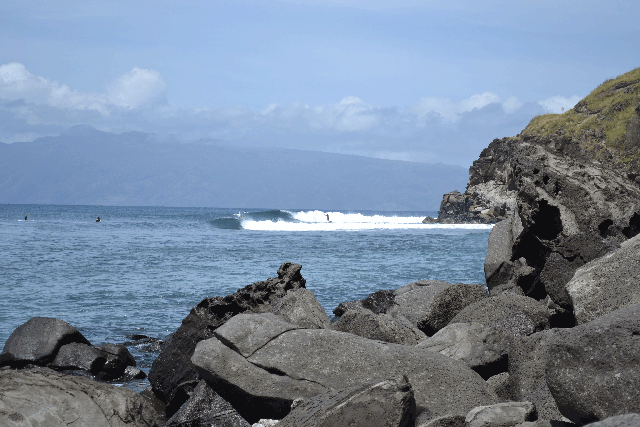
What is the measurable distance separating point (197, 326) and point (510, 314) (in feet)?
16.8

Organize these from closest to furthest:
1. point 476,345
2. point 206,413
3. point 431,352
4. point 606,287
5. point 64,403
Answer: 1. point 64,403
2. point 606,287
3. point 431,352
4. point 206,413
5. point 476,345

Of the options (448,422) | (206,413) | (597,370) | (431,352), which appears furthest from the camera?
(206,413)

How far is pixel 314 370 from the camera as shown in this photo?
6336mm

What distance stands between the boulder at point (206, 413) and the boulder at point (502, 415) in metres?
3.09

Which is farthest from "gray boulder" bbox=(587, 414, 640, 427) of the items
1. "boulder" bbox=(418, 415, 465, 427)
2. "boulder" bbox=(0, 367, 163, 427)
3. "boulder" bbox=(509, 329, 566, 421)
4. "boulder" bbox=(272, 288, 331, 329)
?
"boulder" bbox=(272, 288, 331, 329)

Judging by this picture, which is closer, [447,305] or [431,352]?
[431,352]

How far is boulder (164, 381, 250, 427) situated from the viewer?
6793 millimetres

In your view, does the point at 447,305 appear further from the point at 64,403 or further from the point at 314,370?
the point at 64,403

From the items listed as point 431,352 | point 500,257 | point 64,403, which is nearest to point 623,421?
point 431,352

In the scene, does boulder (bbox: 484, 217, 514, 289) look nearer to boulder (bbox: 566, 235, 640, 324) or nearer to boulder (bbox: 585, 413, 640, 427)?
boulder (bbox: 566, 235, 640, 324)

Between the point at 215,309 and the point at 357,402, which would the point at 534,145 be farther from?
the point at 357,402

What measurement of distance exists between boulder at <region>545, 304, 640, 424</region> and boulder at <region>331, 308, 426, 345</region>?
432 centimetres

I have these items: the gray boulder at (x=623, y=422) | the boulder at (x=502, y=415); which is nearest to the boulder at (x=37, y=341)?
the boulder at (x=502, y=415)

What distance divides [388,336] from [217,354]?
2836 millimetres
